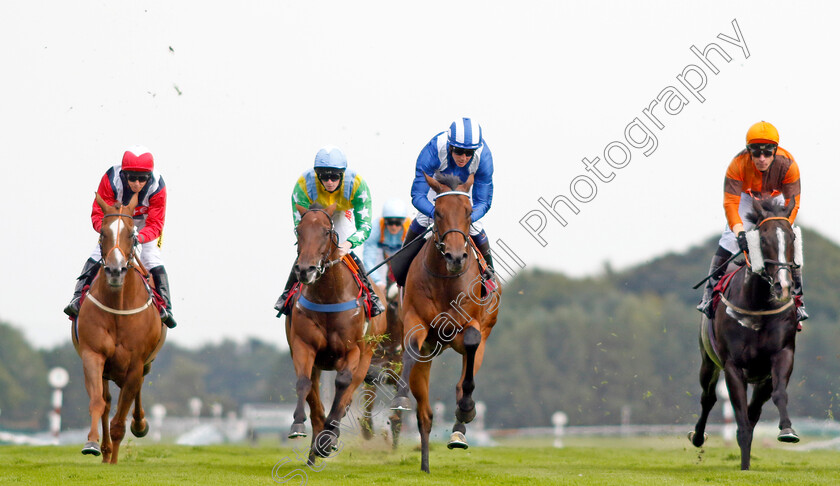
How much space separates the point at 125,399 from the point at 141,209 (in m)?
2.06

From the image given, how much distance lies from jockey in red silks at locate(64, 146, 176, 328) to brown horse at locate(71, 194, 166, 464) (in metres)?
0.32

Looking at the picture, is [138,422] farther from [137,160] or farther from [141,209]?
[137,160]

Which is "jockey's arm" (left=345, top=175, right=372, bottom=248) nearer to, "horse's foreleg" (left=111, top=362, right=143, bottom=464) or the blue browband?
the blue browband

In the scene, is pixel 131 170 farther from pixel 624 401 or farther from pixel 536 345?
pixel 536 345

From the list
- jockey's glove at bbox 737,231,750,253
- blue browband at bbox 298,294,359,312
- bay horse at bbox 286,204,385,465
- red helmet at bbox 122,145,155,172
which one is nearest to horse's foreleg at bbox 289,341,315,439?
bay horse at bbox 286,204,385,465

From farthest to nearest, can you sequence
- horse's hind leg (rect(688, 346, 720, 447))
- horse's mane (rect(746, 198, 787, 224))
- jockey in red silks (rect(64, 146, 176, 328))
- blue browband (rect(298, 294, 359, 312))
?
horse's hind leg (rect(688, 346, 720, 447)), jockey in red silks (rect(64, 146, 176, 328)), blue browband (rect(298, 294, 359, 312)), horse's mane (rect(746, 198, 787, 224))

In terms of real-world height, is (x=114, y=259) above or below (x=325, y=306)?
above

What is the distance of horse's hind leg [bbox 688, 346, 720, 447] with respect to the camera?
13.1 m

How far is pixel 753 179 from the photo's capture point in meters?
11.8

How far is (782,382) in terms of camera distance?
10.8m

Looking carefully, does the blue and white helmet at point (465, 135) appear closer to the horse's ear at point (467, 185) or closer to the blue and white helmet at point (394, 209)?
the horse's ear at point (467, 185)

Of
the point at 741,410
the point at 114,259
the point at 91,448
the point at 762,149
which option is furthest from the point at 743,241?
the point at 91,448

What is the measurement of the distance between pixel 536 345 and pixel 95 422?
52.7 metres

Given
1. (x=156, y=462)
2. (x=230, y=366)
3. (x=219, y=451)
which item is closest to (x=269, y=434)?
(x=219, y=451)
